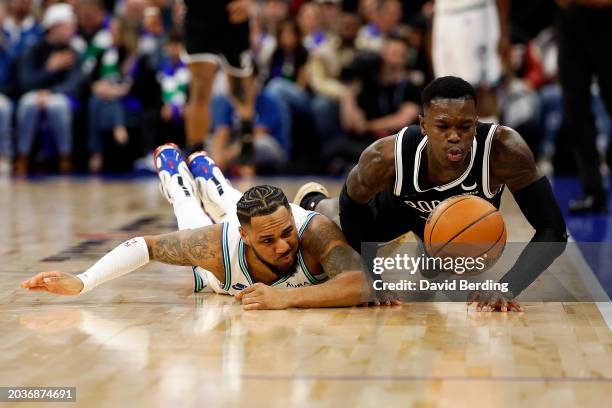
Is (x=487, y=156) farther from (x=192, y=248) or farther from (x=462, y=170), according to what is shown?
(x=192, y=248)

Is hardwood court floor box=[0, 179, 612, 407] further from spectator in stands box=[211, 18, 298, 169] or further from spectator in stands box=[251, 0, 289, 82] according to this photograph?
spectator in stands box=[251, 0, 289, 82]

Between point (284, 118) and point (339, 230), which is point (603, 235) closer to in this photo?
point (339, 230)

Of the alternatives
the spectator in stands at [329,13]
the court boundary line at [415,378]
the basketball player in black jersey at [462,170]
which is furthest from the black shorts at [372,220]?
the spectator in stands at [329,13]

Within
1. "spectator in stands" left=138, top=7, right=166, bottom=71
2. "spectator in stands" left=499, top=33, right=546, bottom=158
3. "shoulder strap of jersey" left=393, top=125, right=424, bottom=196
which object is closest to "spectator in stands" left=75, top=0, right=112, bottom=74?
"spectator in stands" left=138, top=7, right=166, bottom=71

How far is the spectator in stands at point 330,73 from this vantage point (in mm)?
11891

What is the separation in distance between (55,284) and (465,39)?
5598 millimetres

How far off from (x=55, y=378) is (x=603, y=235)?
441 cm

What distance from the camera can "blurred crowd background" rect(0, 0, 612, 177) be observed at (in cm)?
1168

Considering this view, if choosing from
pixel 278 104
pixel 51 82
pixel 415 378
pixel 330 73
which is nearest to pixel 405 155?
pixel 415 378

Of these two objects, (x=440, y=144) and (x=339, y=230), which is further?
(x=339, y=230)

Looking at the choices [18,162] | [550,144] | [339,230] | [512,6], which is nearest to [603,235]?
[339,230]

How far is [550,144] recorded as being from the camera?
12.1m

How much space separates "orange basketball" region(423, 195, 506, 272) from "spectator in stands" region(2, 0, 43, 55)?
9099mm

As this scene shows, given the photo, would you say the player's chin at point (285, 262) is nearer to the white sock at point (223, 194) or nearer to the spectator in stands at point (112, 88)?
the white sock at point (223, 194)
